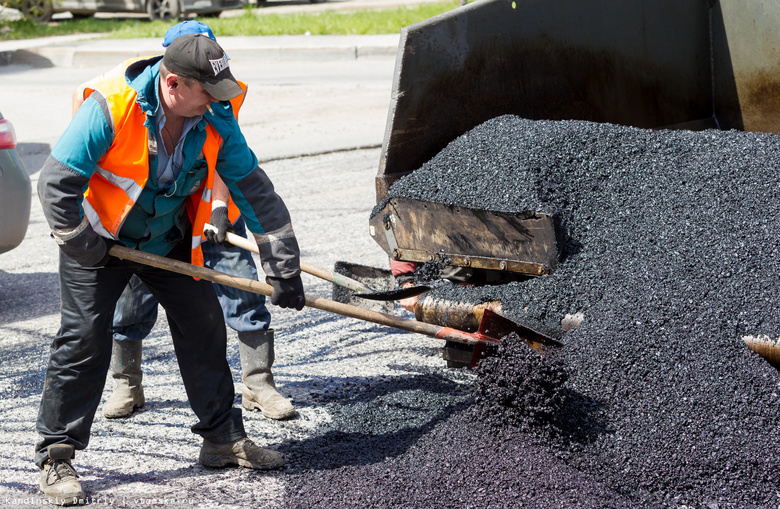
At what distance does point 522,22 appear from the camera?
14.2 ft

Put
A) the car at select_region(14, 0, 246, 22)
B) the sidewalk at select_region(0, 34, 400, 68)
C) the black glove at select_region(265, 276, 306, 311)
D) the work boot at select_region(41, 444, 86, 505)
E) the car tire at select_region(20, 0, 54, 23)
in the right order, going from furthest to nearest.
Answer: the car tire at select_region(20, 0, 54, 23) < the car at select_region(14, 0, 246, 22) < the sidewalk at select_region(0, 34, 400, 68) < the black glove at select_region(265, 276, 306, 311) < the work boot at select_region(41, 444, 86, 505)

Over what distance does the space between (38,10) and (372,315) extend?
16021mm

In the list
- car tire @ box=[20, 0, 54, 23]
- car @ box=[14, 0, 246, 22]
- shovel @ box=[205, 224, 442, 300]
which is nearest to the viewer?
shovel @ box=[205, 224, 442, 300]

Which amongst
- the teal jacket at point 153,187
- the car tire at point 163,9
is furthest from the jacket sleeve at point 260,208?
the car tire at point 163,9

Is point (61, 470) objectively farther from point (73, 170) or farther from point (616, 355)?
point (616, 355)

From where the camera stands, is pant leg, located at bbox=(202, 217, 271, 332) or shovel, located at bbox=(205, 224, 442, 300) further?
pant leg, located at bbox=(202, 217, 271, 332)

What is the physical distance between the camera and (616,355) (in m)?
2.99

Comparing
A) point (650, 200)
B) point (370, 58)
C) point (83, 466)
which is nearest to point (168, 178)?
point (83, 466)

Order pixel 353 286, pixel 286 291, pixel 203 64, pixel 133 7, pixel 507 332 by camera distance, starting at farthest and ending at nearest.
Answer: pixel 133 7, pixel 353 286, pixel 507 332, pixel 286 291, pixel 203 64

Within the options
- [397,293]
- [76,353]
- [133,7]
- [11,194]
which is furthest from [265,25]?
[76,353]

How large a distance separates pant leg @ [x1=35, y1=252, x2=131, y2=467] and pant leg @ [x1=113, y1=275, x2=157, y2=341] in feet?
2.02

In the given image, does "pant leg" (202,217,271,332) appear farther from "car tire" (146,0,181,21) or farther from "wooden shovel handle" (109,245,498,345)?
"car tire" (146,0,181,21)

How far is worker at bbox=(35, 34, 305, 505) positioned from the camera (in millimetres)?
2619

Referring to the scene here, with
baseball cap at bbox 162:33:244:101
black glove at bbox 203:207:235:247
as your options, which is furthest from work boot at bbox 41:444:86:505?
baseball cap at bbox 162:33:244:101
